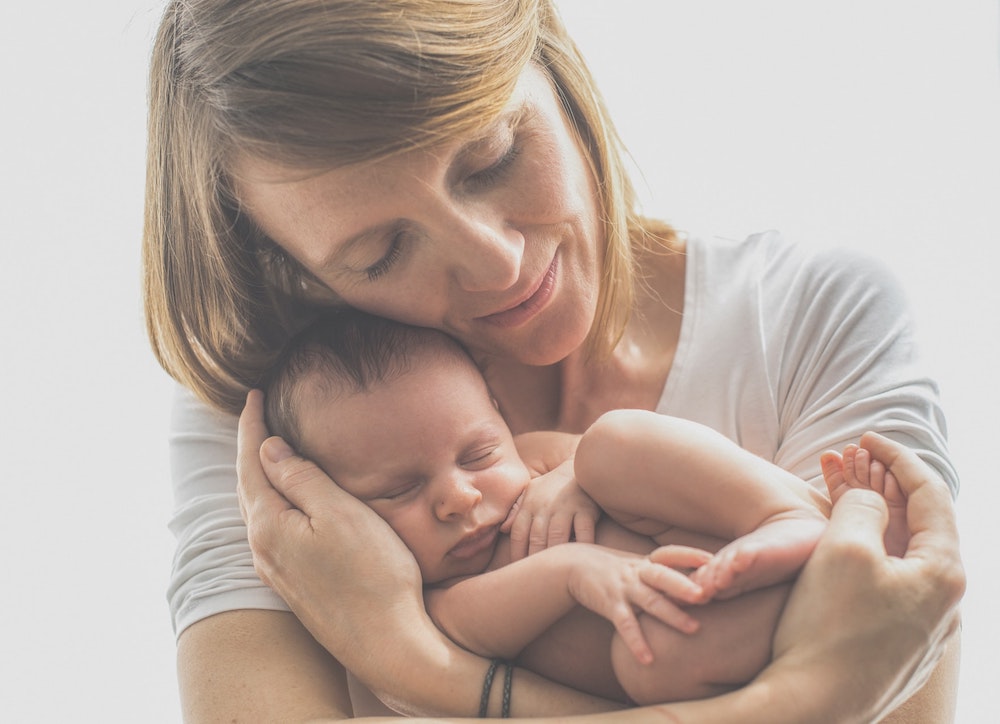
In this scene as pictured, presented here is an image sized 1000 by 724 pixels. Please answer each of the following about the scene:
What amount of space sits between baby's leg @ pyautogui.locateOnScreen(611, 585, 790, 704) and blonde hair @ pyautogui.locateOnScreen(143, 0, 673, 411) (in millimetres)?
582

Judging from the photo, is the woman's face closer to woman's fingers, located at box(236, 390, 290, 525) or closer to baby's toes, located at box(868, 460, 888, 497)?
woman's fingers, located at box(236, 390, 290, 525)

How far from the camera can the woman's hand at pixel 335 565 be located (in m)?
1.26

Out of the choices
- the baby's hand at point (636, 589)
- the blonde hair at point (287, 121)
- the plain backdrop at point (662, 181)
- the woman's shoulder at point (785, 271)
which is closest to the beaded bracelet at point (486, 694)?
the baby's hand at point (636, 589)

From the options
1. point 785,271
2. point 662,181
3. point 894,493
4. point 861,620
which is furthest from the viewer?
point 662,181

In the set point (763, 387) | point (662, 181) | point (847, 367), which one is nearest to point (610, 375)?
point (763, 387)

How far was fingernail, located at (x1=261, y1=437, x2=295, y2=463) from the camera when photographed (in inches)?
56.4

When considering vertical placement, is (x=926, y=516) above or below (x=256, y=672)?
above

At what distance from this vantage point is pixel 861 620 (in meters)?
1.07

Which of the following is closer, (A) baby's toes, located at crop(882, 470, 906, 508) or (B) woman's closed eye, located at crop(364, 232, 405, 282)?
(A) baby's toes, located at crop(882, 470, 906, 508)

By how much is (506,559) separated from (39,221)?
1548 mm

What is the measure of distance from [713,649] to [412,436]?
0.47 metres

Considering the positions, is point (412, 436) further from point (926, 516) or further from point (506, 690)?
point (926, 516)

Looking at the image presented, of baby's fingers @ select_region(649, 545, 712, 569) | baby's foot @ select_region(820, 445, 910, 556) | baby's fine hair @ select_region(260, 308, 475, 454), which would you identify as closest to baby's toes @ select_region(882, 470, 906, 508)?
baby's foot @ select_region(820, 445, 910, 556)

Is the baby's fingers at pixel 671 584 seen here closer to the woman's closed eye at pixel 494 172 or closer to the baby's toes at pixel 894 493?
the baby's toes at pixel 894 493
